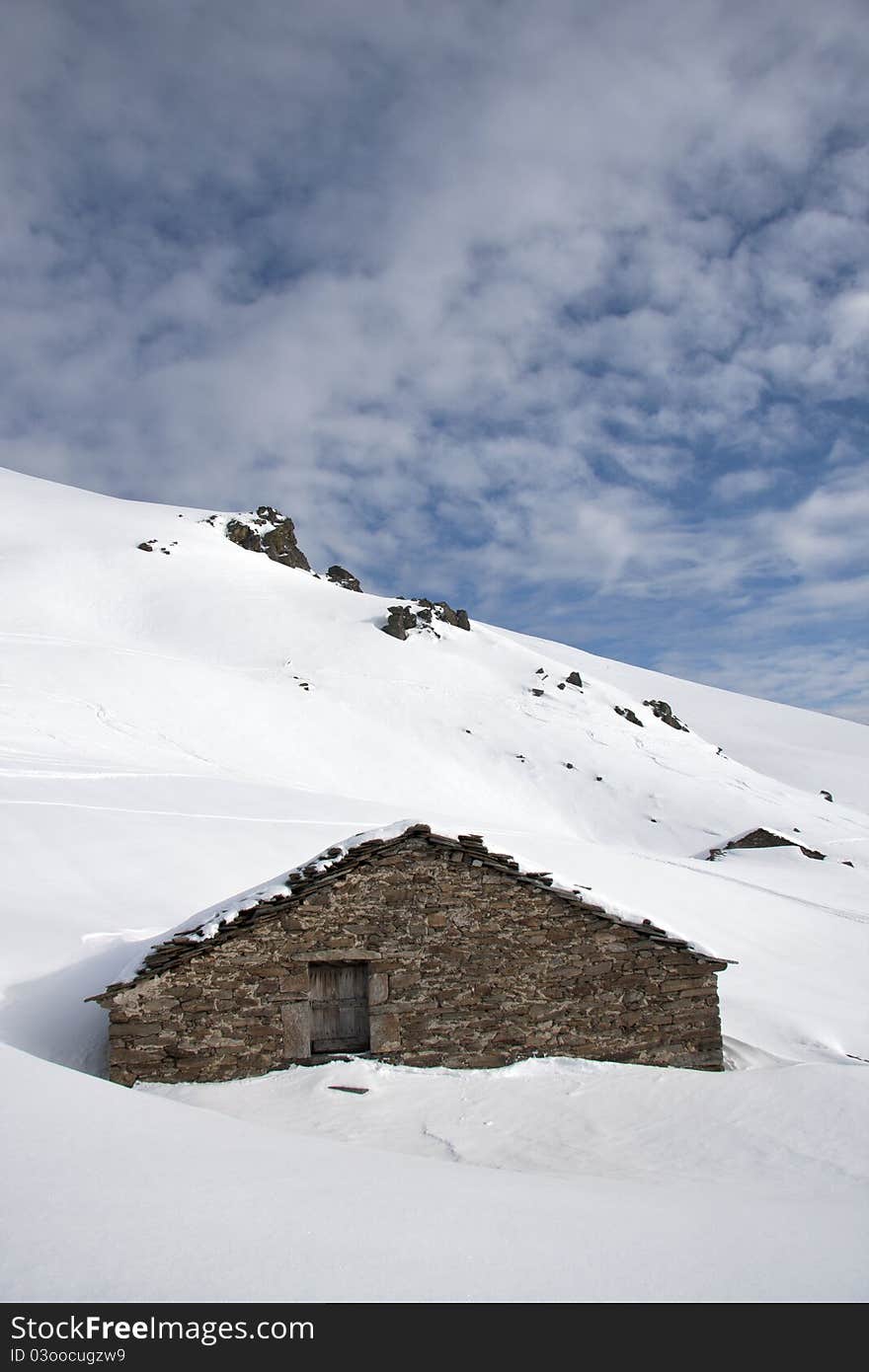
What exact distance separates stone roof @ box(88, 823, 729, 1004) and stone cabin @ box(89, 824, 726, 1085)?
0.02 metres

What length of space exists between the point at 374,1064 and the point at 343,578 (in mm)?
74992

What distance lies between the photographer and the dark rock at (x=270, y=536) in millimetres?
83250

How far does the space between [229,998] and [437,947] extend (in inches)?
109

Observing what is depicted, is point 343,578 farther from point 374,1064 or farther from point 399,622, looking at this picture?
point 374,1064

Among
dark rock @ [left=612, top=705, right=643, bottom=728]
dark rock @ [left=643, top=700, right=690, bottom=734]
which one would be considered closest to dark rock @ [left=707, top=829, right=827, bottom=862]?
dark rock @ [left=612, top=705, right=643, bottom=728]

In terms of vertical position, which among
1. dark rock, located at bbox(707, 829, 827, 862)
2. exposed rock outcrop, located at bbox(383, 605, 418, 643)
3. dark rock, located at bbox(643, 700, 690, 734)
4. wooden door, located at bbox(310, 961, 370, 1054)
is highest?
exposed rock outcrop, located at bbox(383, 605, 418, 643)

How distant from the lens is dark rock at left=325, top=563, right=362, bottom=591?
83.7 metres

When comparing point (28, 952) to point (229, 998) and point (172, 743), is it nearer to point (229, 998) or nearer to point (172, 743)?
point (229, 998)

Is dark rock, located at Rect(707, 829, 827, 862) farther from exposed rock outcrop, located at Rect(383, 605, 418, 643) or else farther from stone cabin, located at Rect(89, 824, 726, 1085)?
exposed rock outcrop, located at Rect(383, 605, 418, 643)

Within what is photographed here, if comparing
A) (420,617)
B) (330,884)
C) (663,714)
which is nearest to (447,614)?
(420,617)

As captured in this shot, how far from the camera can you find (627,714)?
5984cm

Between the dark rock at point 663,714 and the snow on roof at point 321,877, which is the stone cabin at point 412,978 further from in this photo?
the dark rock at point 663,714

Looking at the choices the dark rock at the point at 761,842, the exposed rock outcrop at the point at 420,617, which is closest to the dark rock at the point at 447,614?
the exposed rock outcrop at the point at 420,617

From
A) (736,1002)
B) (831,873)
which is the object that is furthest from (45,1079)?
(831,873)
